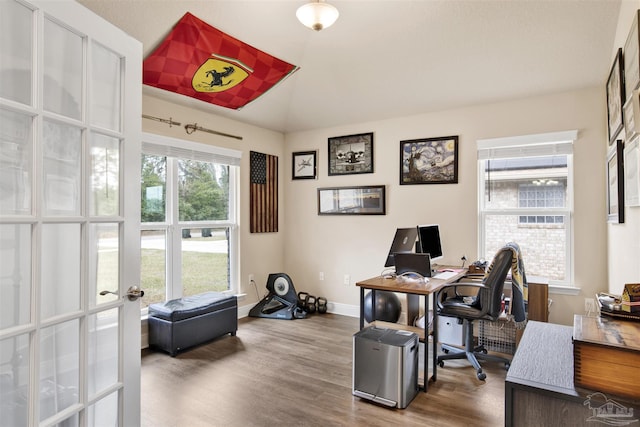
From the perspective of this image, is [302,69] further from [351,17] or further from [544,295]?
[544,295]

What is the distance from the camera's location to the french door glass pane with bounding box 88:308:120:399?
1.51 m

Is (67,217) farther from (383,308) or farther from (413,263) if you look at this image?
(383,308)

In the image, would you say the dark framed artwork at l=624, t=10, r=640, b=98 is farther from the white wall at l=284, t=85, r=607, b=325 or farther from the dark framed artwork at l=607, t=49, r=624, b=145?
the white wall at l=284, t=85, r=607, b=325

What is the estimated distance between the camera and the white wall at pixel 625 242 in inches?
78.8

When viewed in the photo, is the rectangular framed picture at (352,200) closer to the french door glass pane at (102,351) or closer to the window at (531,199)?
the window at (531,199)

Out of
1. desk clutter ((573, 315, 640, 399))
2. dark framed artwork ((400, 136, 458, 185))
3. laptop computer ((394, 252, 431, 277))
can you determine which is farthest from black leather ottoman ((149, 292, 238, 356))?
desk clutter ((573, 315, 640, 399))

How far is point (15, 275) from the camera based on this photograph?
1.25 m

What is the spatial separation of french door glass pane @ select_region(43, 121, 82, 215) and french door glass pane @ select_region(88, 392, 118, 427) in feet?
2.67

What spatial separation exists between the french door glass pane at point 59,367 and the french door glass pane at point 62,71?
2.71 ft

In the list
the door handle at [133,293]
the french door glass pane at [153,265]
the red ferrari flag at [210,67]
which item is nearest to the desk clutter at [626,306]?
the door handle at [133,293]

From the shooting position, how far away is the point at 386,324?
3527 millimetres

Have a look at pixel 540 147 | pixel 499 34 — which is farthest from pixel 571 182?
pixel 499 34

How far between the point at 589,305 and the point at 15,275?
4122 millimetres

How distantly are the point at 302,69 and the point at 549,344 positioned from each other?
128 inches
